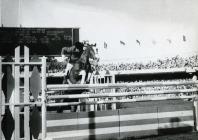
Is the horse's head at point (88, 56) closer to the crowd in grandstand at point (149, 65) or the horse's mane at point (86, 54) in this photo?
the horse's mane at point (86, 54)

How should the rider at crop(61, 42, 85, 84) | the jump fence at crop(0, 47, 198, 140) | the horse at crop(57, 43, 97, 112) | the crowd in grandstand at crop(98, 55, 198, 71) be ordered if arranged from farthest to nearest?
→ the crowd in grandstand at crop(98, 55, 198, 71) < the rider at crop(61, 42, 85, 84) < the horse at crop(57, 43, 97, 112) < the jump fence at crop(0, 47, 198, 140)

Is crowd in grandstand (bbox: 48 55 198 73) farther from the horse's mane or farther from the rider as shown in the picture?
the horse's mane

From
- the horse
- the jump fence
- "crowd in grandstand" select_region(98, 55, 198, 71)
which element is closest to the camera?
the jump fence

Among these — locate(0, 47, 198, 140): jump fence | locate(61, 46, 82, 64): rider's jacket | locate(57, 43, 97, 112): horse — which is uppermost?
locate(61, 46, 82, 64): rider's jacket

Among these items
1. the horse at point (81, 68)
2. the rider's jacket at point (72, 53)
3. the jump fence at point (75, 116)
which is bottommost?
the jump fence at point (75, 116)

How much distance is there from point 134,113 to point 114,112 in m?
0.41

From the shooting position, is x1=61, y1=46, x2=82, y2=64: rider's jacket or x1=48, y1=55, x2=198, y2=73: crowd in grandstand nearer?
x1=61, y1=46, x2=82, y2=64: rider's jacket

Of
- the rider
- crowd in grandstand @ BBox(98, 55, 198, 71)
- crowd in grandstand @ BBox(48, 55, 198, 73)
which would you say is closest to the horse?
the rider

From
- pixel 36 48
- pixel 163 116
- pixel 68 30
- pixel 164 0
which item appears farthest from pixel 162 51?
pixel 163 116

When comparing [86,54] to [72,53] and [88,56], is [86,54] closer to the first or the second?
[88,56]

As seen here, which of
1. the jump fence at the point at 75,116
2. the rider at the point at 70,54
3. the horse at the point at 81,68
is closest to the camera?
the jump fence at the point at 75,116

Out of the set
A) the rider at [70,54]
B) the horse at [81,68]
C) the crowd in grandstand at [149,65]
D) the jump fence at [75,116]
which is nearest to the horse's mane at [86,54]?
the horse at [81,68]

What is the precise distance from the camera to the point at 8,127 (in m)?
4.12

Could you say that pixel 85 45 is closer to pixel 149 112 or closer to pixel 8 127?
pixel 149 112
